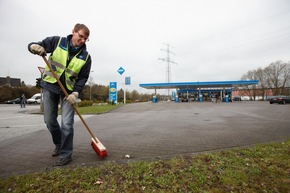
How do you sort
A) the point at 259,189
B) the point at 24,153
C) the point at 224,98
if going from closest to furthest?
1. the point at 259,189
2. the point at 24,153
3. the point at 224,98

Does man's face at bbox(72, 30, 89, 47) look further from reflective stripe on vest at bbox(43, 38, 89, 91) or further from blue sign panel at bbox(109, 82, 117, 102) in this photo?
blue sign panel at bbox(109, 82, 117, 102)

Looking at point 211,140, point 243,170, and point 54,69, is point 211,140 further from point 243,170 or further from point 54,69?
point 54,69

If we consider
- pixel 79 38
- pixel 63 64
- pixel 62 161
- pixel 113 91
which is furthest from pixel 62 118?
pixel 113 91

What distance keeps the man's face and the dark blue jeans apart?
0.95 meters

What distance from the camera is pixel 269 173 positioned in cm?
187

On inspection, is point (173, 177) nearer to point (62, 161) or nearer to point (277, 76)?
point (62, 161)

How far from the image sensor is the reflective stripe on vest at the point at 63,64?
2.36 m

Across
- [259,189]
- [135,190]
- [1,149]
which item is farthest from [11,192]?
[259,189]

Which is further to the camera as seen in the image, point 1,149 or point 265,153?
point 1,149

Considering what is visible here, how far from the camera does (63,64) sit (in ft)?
7.77

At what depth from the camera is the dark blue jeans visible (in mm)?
2361

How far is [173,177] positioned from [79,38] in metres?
2.58

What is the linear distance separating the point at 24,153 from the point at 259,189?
12.8 ft

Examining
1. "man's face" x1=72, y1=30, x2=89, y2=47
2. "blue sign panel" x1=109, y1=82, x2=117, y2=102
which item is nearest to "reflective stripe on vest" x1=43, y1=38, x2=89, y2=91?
"man's face" x1=72, y1=30, x2=89, y2=47
